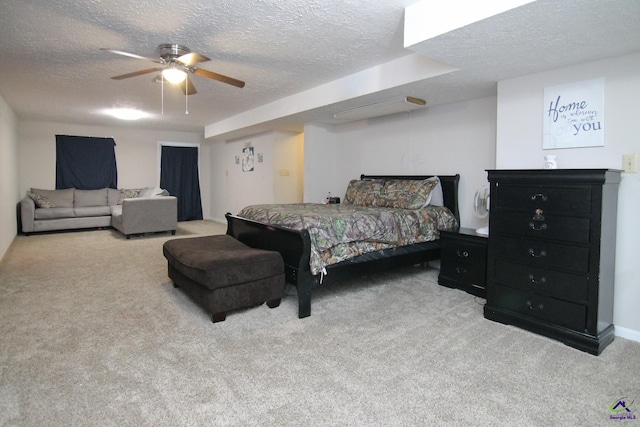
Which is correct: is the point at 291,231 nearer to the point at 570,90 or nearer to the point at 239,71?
the point at 239,71

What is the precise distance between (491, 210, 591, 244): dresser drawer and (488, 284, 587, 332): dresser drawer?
1.36 ft

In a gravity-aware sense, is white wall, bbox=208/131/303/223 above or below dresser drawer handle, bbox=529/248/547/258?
above

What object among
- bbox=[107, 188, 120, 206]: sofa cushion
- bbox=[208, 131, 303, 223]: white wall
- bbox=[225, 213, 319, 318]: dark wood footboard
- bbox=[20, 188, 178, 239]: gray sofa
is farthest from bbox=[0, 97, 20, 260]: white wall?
bbox=[208, 131, 303, 223]: white wall

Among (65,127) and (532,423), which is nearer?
(532,423)

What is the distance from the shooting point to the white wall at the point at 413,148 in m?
3.90

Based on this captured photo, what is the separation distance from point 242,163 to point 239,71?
12.9ft

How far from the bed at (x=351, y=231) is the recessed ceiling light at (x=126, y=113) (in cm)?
316

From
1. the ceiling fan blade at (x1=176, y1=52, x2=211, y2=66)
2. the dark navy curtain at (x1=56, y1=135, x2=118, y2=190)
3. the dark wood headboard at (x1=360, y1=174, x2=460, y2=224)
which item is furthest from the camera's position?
the dark navy curtain at (x1=56, y1=135, x2=118, y2=190)

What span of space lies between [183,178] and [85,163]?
76.7 inches

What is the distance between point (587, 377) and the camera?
1947 millimetres

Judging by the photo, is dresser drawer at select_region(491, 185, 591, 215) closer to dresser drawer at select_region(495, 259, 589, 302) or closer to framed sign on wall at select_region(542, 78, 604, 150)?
dresser drawer at select_region(495, 259, 589, 302)

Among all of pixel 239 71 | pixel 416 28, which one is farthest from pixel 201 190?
pixel 416 28

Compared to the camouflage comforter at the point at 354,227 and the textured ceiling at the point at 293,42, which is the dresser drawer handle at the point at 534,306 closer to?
the camouflage comforter at the point at 354,227

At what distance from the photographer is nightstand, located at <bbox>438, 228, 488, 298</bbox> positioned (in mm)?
3295
